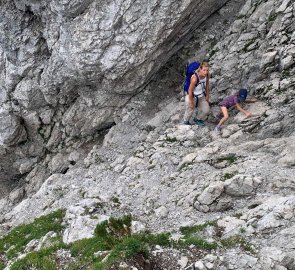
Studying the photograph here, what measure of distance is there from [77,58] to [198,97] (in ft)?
26.0

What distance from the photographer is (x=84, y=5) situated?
2192cm

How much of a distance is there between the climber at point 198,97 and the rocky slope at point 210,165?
2.18 ft

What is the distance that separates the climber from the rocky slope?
0.67m

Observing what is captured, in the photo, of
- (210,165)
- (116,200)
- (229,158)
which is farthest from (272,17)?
(116,200)

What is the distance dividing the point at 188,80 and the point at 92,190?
763 cm

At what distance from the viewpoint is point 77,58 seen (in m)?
22.5

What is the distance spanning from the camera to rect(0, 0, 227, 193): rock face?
21.6 m

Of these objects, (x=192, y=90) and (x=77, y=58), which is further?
(x=77, y=58)

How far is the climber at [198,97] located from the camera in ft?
62.1

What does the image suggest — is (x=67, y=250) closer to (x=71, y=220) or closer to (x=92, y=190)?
(x=71, y=220)

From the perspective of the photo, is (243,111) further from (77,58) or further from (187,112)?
(77,58)

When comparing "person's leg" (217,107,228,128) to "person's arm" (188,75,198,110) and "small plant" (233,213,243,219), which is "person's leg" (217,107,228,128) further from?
"small plant" (233,213,243,219)

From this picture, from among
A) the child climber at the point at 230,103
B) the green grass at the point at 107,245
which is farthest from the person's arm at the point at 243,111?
the green grass at the point at 107,245

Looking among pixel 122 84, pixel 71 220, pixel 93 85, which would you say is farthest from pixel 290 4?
pixel 71 220
